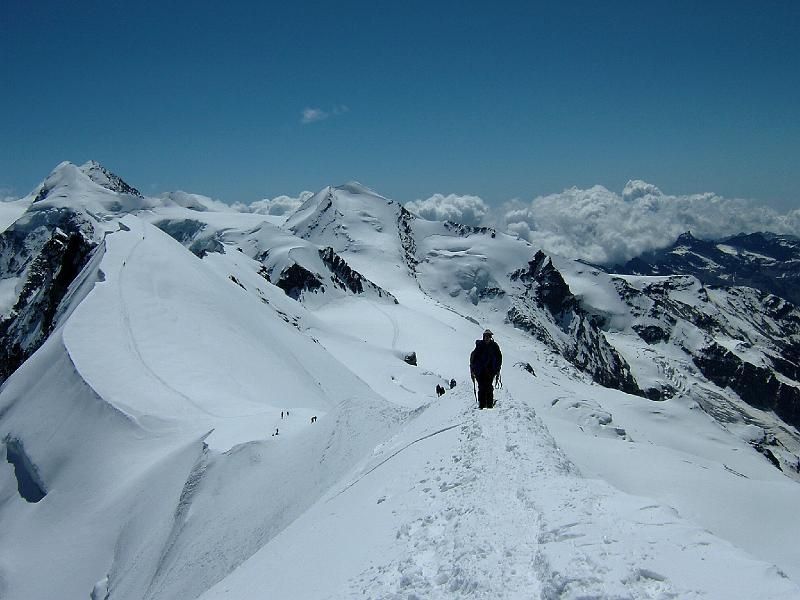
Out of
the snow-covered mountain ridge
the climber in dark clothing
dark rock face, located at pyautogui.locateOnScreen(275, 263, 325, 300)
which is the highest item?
dark rock face, located at pyautogui.locateOnScreen(275, 263, 325, 300)

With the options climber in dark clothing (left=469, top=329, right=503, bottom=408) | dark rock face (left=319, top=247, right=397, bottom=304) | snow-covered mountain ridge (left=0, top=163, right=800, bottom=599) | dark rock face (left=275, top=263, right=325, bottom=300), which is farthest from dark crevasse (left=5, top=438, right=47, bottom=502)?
dark rock face (left=319, top=247, right=397, bottom=304)

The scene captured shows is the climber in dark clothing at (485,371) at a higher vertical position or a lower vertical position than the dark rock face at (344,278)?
lower

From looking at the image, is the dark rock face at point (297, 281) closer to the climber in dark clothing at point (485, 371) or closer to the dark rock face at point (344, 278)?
the dark rock face at point (344, 278)

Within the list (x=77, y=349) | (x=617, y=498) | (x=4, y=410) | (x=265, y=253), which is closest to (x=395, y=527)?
(x=617, y=498)

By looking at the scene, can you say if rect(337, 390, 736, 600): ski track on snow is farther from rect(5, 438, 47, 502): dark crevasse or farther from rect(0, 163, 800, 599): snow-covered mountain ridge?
rect(5, 438, 47, 502): dark crevasse

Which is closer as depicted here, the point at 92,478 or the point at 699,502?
the point at 699,502

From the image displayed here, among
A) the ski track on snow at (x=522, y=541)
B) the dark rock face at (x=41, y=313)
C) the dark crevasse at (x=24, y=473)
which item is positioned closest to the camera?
the ski track on snow at (x=522, y=541)

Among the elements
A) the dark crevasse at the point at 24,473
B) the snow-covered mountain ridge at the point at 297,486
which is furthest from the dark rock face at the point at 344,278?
the dark crevasse at the point at 24,473

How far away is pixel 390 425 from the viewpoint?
1934 centimetres

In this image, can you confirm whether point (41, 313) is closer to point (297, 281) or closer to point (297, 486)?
point (297, 486)

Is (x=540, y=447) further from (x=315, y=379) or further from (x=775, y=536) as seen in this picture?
(x=315, y=379)

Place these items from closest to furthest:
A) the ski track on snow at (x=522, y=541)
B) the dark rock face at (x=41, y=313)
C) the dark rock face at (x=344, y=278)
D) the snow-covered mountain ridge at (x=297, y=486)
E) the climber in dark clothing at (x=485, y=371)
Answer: the ski track on snow at (x=522, y=541) < the snow-covered mountain ridge at (x=297, y=486) < the climber in dark clothing at (x=485, y=371) < the dark rock face at (x=41, y=313) < the dark rock face at (x=344, y=278)

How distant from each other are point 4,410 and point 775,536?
38.9 metres

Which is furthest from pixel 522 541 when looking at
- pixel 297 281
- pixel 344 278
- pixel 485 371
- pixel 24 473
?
pixel 344 278
